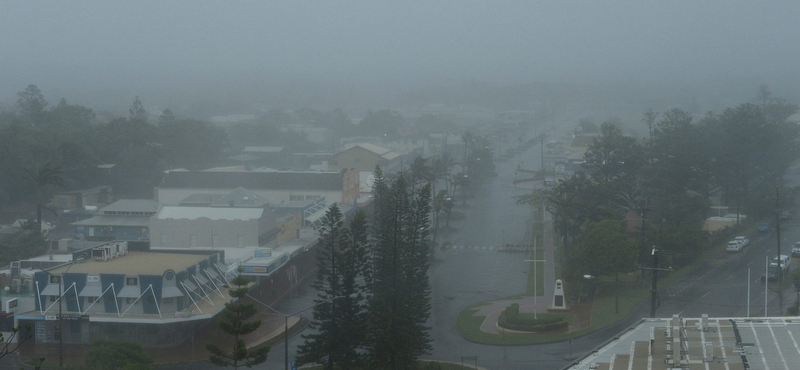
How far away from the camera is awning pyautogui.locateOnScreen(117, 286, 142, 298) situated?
44.9ft

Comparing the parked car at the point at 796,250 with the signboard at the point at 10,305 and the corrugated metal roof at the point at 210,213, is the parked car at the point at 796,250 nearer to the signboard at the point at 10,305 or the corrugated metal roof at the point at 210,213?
the corrugated metal roof at the point at 210,213

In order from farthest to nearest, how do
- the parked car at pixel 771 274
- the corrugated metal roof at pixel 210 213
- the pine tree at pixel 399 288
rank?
the corrugated metal roof at pixel 210 213
the parked car at pixel 771 274
the pine tree at pixel 399 288

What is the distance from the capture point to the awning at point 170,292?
13.7 m

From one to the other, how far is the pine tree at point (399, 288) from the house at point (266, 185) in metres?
8.74

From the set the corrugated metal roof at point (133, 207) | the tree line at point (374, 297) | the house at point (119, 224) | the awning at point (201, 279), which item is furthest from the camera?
the corrugated metal roof at point (133, 207)

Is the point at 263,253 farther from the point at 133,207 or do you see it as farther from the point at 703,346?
the point at 703,346

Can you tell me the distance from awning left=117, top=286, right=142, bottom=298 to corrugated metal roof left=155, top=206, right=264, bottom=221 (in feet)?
16.6

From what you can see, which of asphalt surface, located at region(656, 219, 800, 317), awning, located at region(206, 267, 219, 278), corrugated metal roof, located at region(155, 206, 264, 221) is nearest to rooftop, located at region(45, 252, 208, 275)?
awning, located at region(206, 267, 219, 278)

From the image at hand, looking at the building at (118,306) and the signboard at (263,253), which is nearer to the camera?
the building at (118,306)

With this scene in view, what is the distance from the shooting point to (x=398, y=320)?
1224cm

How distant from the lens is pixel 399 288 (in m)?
13.5

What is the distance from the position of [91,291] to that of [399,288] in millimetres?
4611

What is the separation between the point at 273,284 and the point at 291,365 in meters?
4.33

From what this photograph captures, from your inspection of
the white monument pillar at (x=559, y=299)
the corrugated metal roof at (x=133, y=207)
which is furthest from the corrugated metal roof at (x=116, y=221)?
the white monument pillar at (x=559, y=299)
